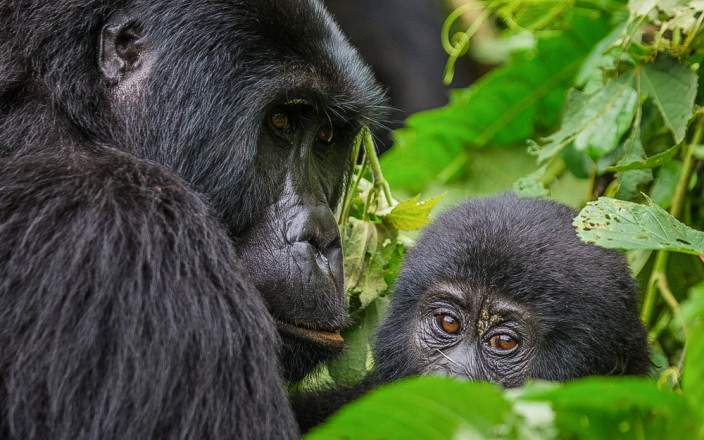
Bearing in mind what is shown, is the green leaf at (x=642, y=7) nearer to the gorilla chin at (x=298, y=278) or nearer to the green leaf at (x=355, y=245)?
the green leaf at (x=355, y=245)

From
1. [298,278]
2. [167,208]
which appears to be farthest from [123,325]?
[298,278]

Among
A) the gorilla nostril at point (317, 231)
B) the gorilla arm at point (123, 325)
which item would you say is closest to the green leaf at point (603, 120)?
the gorilla nostril at point (317, 231)

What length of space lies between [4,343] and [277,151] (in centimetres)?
95

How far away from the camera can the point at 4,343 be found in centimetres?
214

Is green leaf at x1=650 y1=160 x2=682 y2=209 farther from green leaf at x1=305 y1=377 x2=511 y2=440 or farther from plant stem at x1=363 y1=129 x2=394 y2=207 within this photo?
green leaf at x1=305 y1=377 x2=511 y2=440

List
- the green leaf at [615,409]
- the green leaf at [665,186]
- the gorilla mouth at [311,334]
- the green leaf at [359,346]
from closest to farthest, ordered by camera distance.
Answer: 1. the green leaf at [615,409]
2. the gorilla mouth at [311,334]
3. the green leaf at [359,346]
4. the green leaf at [665,186]

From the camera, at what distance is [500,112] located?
13.9 feet

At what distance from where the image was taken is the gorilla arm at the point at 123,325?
2086 millimetres

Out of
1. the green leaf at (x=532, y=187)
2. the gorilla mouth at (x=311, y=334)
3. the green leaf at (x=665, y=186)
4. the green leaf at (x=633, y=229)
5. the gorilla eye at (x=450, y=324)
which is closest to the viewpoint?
the green leaf at (x=633, y=229)

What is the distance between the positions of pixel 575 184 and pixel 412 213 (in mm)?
949

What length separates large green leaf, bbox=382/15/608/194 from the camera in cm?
402

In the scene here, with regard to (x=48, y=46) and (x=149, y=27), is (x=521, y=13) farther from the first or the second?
(x=48, y=46)

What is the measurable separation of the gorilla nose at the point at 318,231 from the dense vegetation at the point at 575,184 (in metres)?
0.44

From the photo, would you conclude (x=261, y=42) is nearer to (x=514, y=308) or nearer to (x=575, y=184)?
(x=514, y=308)
